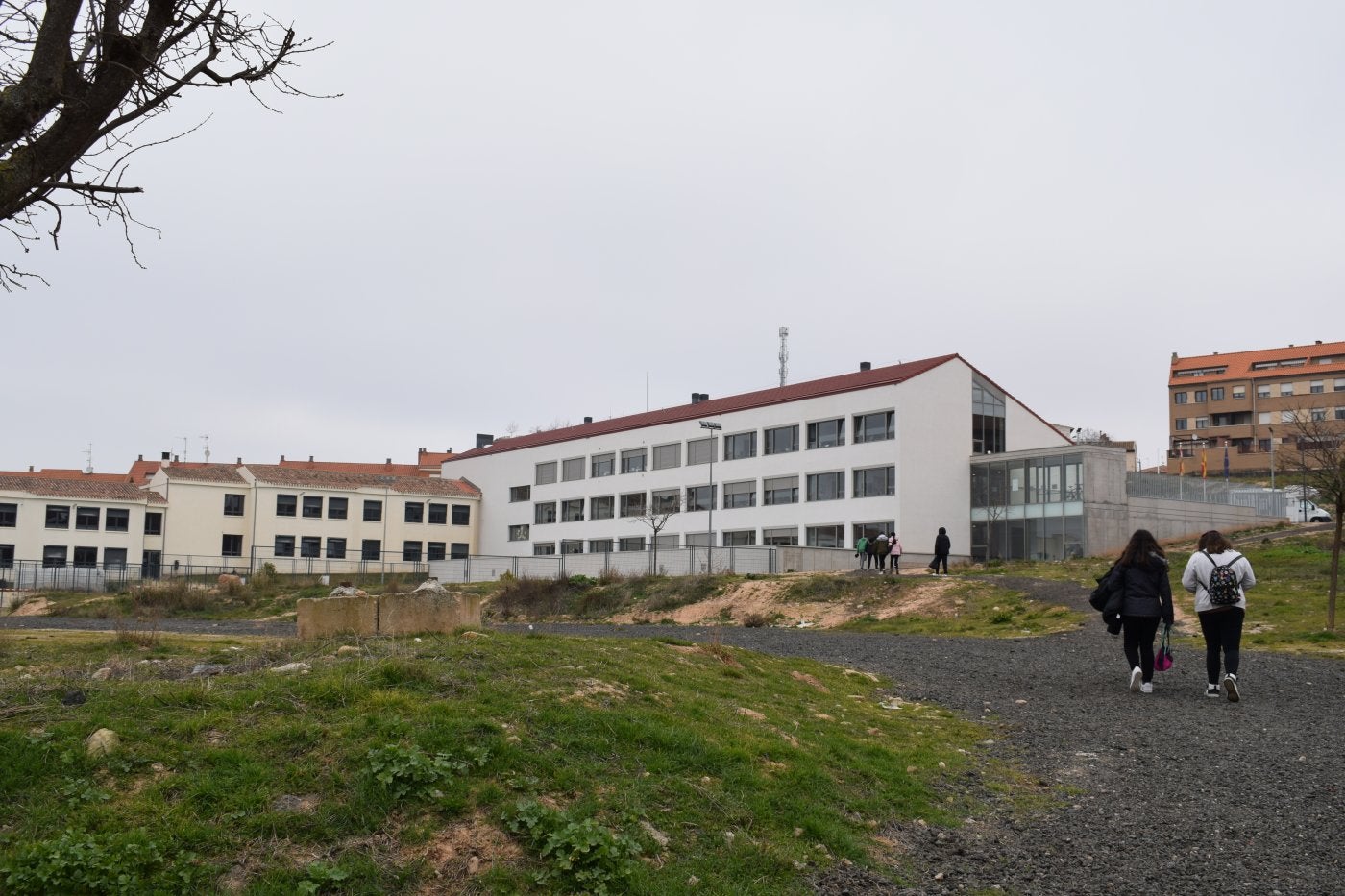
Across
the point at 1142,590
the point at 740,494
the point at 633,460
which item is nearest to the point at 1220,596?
the point at 1142,590

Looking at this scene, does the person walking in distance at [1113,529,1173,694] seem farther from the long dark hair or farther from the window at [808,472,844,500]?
the window at [808,472,844,500]

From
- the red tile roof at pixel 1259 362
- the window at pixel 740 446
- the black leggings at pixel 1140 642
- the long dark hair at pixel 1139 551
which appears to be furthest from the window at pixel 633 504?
the red tile roof at pixel 1259 362

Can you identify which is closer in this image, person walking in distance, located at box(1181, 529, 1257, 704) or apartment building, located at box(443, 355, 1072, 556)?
person walking in distance, located at box(1181, 529, 1257, 704)

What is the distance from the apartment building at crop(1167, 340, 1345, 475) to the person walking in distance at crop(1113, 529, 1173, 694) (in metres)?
92.5

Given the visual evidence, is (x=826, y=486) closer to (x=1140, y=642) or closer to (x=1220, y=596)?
(x=1140, y=642)

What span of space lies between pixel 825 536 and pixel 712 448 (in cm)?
918

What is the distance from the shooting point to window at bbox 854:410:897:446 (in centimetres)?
5312

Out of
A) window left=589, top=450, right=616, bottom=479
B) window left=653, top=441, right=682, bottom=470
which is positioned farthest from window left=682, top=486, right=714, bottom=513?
window left=589, top=450, right=616, bottom=479

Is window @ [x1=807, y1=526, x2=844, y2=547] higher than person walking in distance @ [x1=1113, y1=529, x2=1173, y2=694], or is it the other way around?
window @ [x1=807, y1=526, x2=844, y2=547]

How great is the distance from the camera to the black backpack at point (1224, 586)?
476 inches

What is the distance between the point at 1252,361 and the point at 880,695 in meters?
110

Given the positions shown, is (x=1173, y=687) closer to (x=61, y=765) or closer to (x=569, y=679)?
(x=569, y=679)

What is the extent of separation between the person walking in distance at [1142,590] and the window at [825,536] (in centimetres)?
4140

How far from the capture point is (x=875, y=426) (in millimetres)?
53969
